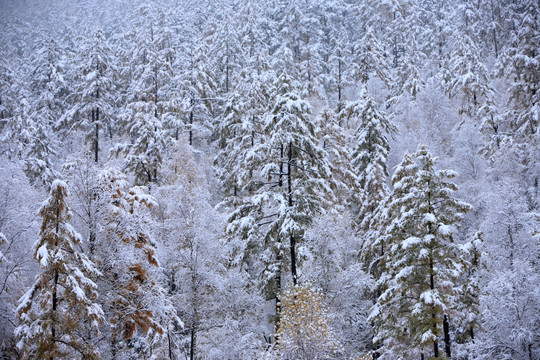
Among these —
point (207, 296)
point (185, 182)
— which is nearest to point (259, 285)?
point (207, 296)

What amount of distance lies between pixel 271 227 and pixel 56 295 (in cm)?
1109

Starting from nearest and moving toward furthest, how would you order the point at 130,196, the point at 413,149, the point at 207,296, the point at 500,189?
the point at 130,196 < the point at 207,296 < the point at 500,189 < the point at 413,149

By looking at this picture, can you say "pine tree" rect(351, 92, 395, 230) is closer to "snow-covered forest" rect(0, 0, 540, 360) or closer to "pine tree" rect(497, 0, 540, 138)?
"snow-covered forest" rect(0, 0, 540, 360)

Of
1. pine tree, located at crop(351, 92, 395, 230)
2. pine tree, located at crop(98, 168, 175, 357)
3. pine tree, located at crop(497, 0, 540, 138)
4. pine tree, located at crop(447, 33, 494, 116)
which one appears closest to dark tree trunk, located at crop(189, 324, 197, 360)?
pine tree, located at crop(98, 168, 175, 357)

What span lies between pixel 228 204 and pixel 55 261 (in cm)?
1908

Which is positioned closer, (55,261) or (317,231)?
(55,261)

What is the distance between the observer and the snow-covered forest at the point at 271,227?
16.5m

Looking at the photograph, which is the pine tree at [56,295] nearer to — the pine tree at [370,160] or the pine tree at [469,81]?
the pine tree at [370,160]

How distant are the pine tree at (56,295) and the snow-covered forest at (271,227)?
0.06 m

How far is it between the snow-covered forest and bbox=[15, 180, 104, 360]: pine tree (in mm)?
64

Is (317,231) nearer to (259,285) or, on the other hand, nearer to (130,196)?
(259,285)

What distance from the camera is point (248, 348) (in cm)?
2073

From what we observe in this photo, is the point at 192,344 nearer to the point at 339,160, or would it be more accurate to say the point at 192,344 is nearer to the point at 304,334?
the point at 304,334

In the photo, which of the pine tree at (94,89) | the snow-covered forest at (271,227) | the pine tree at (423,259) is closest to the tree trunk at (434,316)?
the pine tree at (423,259)
